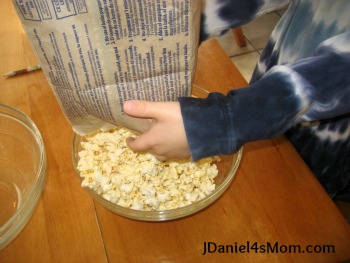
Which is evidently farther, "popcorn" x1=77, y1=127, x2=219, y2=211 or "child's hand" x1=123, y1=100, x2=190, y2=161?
"popcorn" x1=77, y1=127, x2=219, y2=211

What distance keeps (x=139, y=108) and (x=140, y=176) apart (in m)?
0.17

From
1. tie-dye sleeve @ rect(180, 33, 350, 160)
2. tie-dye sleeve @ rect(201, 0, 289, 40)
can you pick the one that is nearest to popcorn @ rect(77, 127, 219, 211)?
tie-dye sleeve @ rect(180, 33, 350, 160)

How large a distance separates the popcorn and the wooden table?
0.03 metres

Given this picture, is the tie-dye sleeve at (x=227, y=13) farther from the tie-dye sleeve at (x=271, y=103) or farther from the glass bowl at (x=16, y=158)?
the glass bowl at (x=16, y=158)

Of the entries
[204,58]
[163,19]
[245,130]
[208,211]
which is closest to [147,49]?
[163,19]

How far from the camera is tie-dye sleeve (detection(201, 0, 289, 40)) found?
512mm

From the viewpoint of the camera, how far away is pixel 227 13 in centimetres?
52

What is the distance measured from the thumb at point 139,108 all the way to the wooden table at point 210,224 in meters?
0.20

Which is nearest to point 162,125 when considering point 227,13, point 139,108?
point 139,108

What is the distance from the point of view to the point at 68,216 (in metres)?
0.50

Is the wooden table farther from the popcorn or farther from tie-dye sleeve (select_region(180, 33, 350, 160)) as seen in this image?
tie-dye sleeve (select_region(180, 33, 350, 160))

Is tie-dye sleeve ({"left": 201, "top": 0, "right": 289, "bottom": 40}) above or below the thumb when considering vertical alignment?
above

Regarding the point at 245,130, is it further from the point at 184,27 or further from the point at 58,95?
the point at 58,95

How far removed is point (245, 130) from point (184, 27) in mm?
154
